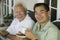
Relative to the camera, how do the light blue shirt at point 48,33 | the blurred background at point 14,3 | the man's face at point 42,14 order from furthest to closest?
the blurred background at point 14,3
the man's face at point 42,14
the light blue shirt at point 48,33

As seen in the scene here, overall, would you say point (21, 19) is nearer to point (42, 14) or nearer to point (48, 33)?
point (42, 14)

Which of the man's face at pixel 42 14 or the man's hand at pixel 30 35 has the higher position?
the man's face at pixel 42 14

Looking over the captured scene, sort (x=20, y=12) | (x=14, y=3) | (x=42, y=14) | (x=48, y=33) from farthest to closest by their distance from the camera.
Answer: (x=14, y=3)
(x=20, y=12)
(x=42, y=14)
(x=48, y=33)

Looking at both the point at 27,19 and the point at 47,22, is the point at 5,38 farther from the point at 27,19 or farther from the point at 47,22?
the point at 47,22

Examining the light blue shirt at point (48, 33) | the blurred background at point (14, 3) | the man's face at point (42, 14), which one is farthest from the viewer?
the blurred background at point (14, 3)

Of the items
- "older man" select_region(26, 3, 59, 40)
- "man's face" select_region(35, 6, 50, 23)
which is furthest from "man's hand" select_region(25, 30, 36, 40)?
"man's face" select_region(35, 6, 50, 23)

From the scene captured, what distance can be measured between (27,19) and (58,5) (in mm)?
800

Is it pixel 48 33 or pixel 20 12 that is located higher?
pixel 20 12

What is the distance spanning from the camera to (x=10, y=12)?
19.9 ft

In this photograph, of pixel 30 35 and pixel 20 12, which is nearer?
pixel 30 35

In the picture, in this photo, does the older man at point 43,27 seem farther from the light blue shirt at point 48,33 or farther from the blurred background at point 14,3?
the blurred background at point 14,3

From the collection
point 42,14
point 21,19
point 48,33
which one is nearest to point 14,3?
point 21,19

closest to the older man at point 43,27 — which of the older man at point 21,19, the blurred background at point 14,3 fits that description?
the older man at point 21,19

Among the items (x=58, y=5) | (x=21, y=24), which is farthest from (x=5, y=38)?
(x=58, y=5)
